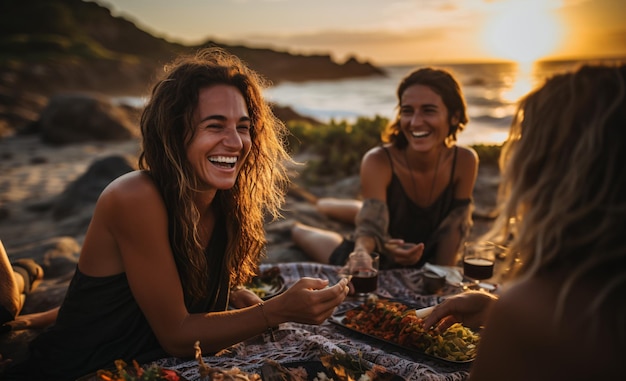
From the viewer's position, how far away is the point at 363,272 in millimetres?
3441

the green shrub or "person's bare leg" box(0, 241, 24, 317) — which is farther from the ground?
the green shrub

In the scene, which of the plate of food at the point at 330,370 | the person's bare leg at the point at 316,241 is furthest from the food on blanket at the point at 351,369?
the person's bare leg at the point at 316,241

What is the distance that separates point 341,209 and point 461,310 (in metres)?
4.33

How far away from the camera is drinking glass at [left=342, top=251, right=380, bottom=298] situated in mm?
3439

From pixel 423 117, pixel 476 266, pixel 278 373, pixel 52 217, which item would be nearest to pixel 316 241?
pixel 423 117

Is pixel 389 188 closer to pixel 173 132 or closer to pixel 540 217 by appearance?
pixel 173 132

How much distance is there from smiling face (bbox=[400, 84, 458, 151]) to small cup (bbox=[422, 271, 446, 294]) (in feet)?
4.32

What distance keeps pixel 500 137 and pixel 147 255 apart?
14624 mm

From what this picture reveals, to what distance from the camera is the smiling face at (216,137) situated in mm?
2711

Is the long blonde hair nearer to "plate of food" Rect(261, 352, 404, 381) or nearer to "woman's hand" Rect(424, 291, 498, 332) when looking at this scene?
"plate of food" Rect(261, 352, 404, 381)

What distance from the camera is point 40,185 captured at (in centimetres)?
898

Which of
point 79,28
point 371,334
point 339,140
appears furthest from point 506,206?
point 79,28

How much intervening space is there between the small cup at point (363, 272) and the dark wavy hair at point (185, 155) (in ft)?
2.58

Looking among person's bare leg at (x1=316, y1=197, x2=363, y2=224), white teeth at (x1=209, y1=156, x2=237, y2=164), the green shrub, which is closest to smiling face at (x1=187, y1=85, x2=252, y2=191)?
white teeth at (x1=209, y1=156, x2=237, y2=164)
